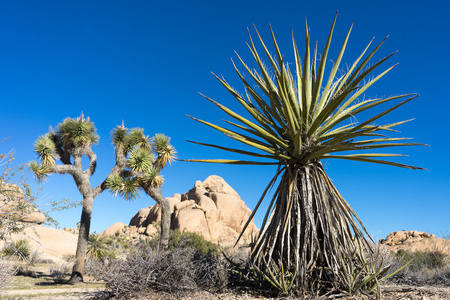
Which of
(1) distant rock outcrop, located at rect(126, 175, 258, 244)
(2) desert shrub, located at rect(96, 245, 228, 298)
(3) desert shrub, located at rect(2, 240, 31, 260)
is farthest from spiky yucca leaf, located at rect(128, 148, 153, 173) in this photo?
(1) distant rock outcrop, located at rect(126, 175, 258, 244)

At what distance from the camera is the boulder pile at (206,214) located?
34375 mm

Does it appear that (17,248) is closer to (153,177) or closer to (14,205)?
(153,177)

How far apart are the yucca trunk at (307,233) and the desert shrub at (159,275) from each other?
43.6 inches

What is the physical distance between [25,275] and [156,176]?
7892mm

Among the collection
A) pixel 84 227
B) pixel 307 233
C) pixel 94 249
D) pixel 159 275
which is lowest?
pixel 159 275

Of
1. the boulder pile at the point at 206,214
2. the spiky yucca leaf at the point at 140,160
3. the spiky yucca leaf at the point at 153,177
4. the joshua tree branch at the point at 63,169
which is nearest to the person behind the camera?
the spiky yucca leaf at the point at 153,177

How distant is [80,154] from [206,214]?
2183cm

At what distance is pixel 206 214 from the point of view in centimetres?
3612

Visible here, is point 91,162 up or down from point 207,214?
down

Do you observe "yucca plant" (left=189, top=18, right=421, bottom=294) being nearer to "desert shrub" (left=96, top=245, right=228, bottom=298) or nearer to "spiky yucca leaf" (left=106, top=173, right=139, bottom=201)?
"desert shrub" (left=96, top=245, right=228, bottom=298)

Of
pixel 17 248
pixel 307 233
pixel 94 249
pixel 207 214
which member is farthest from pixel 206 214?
pixel 307 233

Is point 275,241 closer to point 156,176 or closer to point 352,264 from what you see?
point 352,264

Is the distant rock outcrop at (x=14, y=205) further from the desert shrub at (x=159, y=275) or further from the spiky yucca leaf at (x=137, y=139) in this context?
the spiky yucca leaf at (x=137, y=139)

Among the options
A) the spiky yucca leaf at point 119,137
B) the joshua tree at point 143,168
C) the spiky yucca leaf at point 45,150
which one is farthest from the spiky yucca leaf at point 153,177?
the spiky yucca leaf at point 45,150
